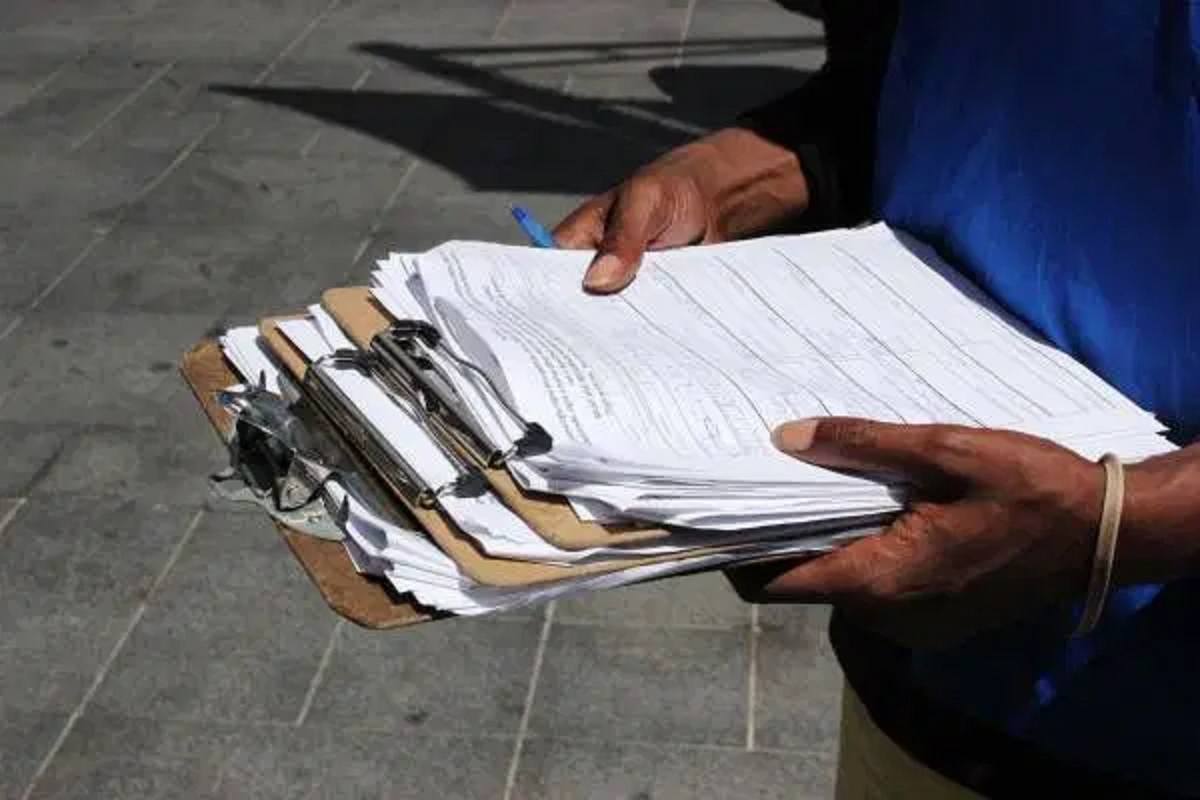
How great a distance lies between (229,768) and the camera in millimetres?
2879

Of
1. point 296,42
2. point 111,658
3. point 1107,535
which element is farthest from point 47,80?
point 1107,535

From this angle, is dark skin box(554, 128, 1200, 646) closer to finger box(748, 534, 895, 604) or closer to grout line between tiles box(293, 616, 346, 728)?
finger box(748, 534, 895, 604)

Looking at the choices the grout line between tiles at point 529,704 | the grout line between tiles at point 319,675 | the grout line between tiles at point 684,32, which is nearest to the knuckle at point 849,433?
the grout line between tiles at point 529,704

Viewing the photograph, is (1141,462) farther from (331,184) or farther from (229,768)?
(331,184)

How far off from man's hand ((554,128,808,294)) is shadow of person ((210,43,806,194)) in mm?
4057

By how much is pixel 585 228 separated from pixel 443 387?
13.6 inches

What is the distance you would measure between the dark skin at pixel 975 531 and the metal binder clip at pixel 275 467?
10.5 inches

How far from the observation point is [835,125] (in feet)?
4.80

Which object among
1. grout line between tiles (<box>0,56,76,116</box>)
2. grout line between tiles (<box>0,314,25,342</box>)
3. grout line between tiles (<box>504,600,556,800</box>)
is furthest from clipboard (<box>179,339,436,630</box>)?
grout line between tiles (<box>0,56,76,116</box>)

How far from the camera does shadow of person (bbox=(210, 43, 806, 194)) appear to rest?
5750 millimetres

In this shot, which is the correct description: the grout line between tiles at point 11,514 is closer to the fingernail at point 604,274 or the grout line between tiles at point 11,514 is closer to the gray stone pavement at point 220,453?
the gray stone pavement at point 220,453

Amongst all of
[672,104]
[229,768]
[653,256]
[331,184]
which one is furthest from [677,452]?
[672,104]

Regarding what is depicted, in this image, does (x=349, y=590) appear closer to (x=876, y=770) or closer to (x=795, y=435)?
(x=795, y=435)

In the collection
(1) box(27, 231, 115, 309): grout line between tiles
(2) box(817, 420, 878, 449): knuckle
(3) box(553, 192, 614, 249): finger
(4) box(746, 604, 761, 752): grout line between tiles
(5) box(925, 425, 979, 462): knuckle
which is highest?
(5) box(925, 425, 979, 462): knuckle
